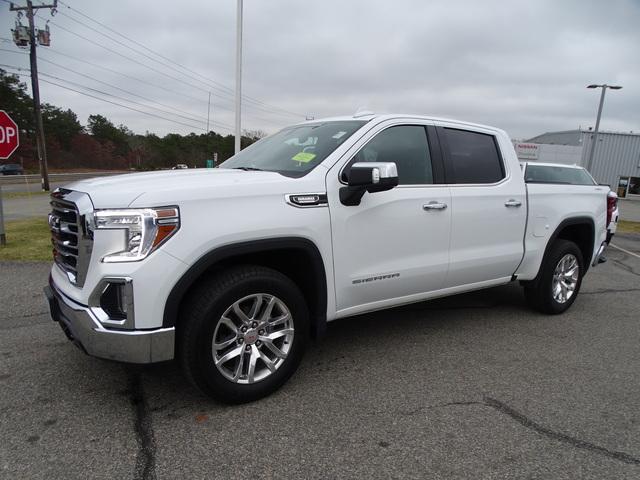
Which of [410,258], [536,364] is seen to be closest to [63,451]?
[410,258]

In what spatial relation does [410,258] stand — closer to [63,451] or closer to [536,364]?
[536,364]

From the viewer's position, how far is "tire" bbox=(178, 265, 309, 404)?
8.84 feet

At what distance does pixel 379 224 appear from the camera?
3.37 meters

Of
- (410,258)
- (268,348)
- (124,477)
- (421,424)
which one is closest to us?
(124,477)

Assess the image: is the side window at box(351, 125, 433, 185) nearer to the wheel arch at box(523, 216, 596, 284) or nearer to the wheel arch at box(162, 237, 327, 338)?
the wheel arch at box(162, 237, 327, 338)

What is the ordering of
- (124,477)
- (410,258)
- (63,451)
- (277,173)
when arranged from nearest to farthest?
1. (124,477)
2. (63,451)
3. (277,173)
4. (410,258)

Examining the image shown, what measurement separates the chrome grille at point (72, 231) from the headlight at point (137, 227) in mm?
129

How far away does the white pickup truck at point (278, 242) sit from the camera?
2.54 m

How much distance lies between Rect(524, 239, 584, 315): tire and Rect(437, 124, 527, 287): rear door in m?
0.56

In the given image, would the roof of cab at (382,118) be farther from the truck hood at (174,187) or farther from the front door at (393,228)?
the truck hood at (174,187)

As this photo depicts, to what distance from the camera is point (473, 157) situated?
4230 millimetres

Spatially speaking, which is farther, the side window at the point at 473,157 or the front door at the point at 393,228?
the side window at the point at 473,157

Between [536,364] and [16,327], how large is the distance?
4606mm

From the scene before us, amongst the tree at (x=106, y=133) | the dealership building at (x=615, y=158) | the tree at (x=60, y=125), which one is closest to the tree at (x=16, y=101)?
the tree at (x=60, y=125)
